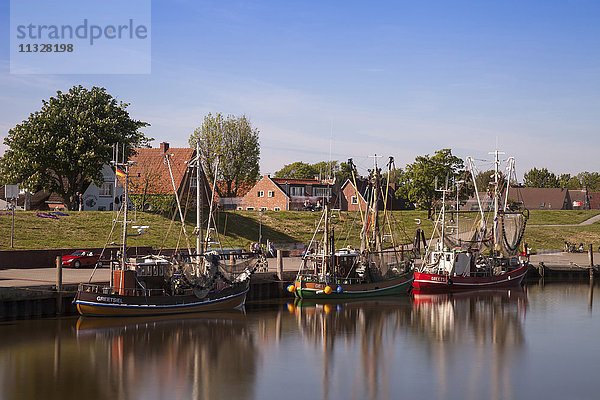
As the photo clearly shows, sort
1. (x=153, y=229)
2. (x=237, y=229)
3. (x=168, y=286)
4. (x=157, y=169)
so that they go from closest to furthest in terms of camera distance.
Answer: (x=168, y=286), (x=153, y=229), (x=237, y=229), (x=157, y=169)

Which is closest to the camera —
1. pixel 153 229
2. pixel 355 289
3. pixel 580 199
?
pixel 355 289

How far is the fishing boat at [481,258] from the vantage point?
62.8 meters

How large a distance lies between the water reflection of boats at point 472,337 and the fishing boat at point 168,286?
13609mm

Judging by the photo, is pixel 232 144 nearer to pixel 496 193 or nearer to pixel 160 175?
pixel 160 175

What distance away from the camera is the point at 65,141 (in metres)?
Result: 81.4

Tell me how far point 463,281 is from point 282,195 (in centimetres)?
5901

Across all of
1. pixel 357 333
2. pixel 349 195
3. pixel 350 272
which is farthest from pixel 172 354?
pixel 349 195

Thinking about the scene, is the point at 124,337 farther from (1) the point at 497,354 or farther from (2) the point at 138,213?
(2) the point at 138,213

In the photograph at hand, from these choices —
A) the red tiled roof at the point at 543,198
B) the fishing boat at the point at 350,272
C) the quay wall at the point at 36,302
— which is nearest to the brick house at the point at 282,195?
the fishing boat at the point at 350,272

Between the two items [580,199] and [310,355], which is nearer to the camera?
[310,355]

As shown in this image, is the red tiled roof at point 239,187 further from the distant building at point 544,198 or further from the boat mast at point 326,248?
the boat mast at point 326,248

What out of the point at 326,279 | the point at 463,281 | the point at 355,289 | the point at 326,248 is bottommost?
the point at 463,281

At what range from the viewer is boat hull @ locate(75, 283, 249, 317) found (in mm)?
42438

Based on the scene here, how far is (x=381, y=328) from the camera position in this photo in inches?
1774
